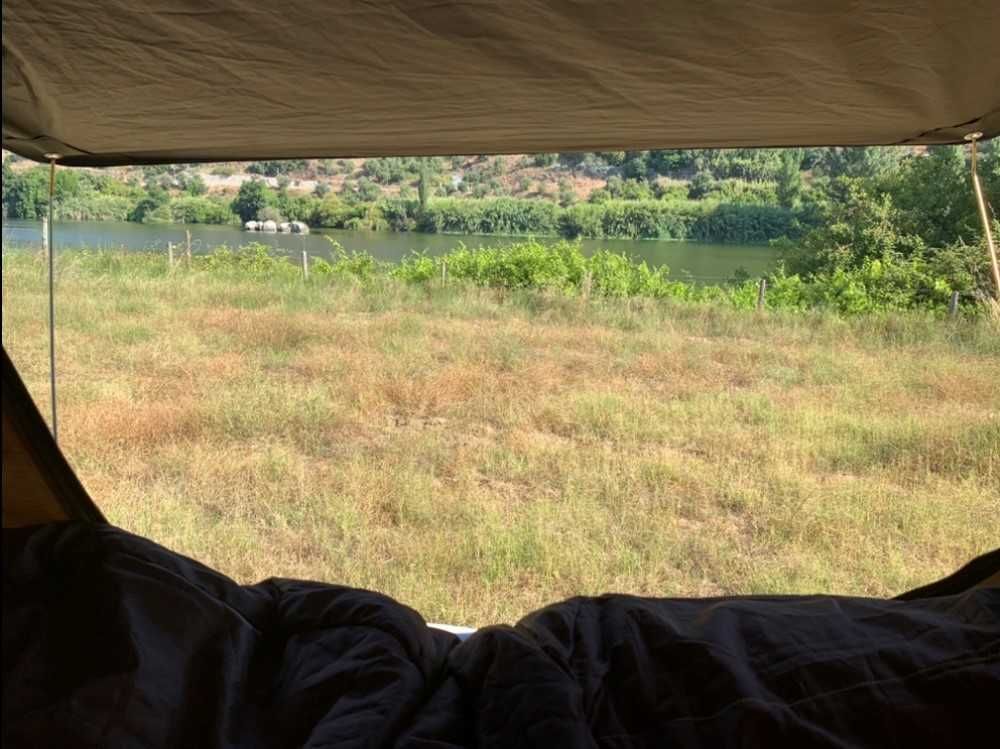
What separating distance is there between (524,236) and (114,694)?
578 centimetres

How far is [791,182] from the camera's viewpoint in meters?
6.24

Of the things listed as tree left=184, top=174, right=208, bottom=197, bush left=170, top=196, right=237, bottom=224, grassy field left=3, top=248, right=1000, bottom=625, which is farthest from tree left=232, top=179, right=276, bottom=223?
grassy field left=3, top=248, right=1000, bottom=625

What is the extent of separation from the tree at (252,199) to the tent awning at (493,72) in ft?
14.5

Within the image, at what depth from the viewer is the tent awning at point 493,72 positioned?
1034 mm

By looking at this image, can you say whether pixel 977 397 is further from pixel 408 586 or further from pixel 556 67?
pixel 556 67

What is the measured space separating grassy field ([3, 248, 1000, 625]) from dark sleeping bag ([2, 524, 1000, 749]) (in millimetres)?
1612

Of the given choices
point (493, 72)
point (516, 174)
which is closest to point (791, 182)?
point (516, 174)

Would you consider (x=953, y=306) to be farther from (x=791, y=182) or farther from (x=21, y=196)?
(x=21, y=196)

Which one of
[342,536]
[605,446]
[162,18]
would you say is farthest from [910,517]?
[162,18]

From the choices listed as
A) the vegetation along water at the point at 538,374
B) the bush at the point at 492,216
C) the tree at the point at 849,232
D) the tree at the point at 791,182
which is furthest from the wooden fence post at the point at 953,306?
the bush at the point at 492,216

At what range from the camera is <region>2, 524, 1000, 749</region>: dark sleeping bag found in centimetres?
75

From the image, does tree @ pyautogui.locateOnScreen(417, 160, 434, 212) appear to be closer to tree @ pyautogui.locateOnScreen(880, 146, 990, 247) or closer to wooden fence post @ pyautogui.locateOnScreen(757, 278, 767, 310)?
wooden fence post @ pyautogui.locateOnScreen(757, 278, 767, 310)

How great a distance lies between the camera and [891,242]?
6.11m

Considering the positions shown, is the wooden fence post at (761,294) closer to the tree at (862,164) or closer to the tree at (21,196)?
the tree at (862,164)
